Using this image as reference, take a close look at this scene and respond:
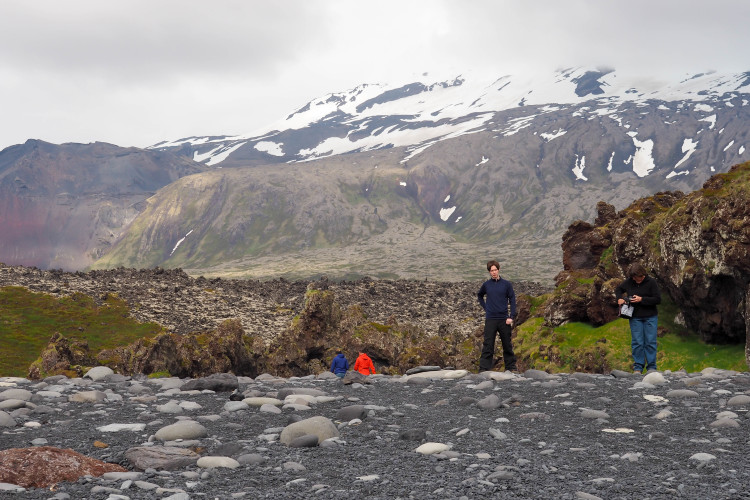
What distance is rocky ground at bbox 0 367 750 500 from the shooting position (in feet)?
25.8

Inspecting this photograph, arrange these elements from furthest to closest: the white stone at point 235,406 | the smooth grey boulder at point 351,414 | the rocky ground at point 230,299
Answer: the rocky ground at point 230,299 → the white stone at point 235,406 → the smooth grey boulder at point 351,414

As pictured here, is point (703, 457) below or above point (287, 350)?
above

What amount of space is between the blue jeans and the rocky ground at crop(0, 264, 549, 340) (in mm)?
32673

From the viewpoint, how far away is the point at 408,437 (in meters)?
10.6

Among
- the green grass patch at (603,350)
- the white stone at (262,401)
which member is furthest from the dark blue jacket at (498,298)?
the white stone at (262,401)

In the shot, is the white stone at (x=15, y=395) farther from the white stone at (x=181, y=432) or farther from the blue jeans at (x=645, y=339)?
the blue jeans at (x=645, y=339)

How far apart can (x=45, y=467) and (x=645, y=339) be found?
18219mm

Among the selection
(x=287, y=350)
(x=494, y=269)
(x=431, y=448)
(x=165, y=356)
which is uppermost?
(x=494, y=269)

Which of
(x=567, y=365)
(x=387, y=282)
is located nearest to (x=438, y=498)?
(x=567, y=365)

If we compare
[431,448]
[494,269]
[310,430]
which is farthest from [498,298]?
[431,448]

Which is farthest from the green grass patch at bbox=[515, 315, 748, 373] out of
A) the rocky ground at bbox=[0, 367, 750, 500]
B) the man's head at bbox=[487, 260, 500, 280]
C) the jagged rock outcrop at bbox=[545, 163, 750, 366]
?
the man's head at bbox=[487, 260, 500, 280]

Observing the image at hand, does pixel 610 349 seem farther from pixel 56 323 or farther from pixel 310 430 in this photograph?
pixel 56 323

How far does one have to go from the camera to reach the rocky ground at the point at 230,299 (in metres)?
53.5

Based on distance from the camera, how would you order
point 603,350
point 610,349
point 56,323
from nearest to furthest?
point 610,349, point 603,350, point 56,323
